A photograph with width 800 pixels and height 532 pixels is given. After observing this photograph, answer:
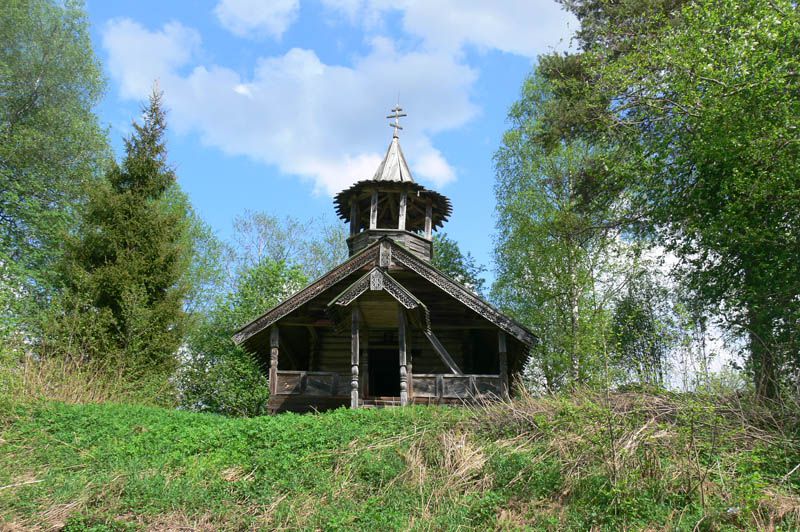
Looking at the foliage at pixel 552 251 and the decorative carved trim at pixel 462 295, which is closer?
the decorative carved trim at pixel 462 295

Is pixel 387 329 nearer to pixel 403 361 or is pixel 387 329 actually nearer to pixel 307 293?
pixel 307 293

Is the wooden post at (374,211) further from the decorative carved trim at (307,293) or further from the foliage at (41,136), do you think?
the foliage at (41,136)

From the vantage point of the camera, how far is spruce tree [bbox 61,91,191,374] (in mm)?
17672

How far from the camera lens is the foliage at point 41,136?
22.8 meters

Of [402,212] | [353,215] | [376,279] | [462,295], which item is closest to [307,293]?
[376,279]

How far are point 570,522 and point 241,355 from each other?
24.9 m

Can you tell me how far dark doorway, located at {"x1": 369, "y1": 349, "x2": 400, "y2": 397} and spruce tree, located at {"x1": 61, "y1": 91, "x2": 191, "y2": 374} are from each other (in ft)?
19.8

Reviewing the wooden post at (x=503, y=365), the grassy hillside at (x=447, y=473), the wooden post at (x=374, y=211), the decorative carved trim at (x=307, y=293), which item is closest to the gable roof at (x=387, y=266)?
the decorative carved trim at (x=307, y=293)

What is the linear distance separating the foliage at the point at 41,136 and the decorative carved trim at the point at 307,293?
10428mm

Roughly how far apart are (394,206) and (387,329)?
5.17 metres

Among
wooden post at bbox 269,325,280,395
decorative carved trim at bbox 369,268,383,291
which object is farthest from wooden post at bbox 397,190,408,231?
wooden post at bbox 269,325,280,395

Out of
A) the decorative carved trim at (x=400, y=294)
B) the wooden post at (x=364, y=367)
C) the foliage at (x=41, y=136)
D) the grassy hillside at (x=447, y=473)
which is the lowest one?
the grassy hillside at (x=447, y=473)

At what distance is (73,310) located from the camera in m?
17.5

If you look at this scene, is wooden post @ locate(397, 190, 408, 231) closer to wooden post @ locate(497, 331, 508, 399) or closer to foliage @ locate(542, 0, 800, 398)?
wooden post @ locate(497, 331, 508, 399)
